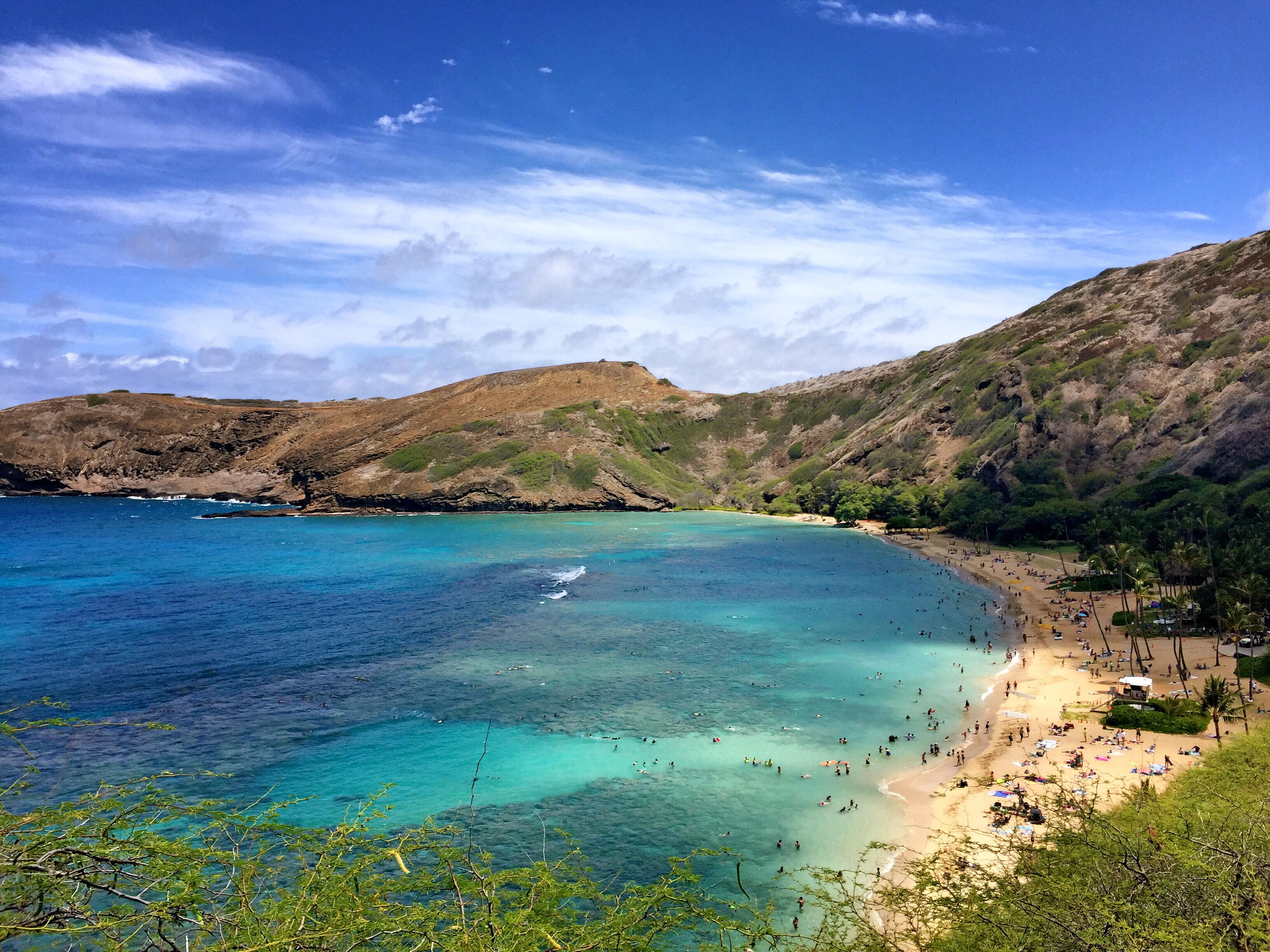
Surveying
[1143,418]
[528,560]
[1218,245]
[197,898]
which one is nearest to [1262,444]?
[1143,418]

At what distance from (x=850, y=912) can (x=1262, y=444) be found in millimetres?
100499

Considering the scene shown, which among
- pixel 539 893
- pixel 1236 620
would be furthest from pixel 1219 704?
pixel 539 893

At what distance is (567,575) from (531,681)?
1663 inches

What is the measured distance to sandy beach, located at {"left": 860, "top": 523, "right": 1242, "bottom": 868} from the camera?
35469 millimetres

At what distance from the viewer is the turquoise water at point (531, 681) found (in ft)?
116

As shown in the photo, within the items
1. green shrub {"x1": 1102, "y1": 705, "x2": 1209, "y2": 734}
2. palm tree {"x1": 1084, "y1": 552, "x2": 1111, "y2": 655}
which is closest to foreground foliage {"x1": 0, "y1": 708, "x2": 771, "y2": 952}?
green shrub {"x1": 1102, "y1": 705, "x2": 1209, "y2": 734}

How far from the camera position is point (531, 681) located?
175 feet

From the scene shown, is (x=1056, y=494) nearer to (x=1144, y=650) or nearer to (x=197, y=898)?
(x=1144, y=650)

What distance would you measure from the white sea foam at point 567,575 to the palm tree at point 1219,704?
61.0m

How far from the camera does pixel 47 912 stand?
834 centimetres

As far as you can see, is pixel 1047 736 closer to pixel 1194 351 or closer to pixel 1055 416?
pixel 1055 416

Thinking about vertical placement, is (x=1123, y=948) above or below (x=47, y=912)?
below

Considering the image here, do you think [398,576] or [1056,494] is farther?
[1056,494]

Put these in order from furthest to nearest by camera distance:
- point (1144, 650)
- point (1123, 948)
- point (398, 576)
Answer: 1. point (398, 576)
2. point (1144, 650)
3. point (1123, 948)
